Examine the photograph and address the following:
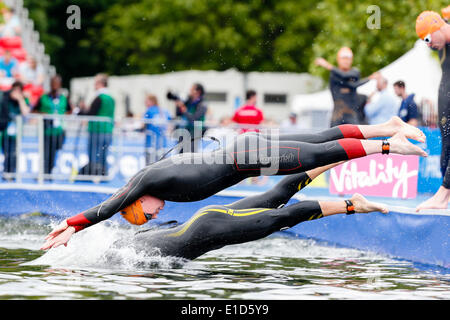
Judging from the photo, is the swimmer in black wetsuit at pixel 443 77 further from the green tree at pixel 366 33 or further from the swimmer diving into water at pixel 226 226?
the green tree at pixel 366 33

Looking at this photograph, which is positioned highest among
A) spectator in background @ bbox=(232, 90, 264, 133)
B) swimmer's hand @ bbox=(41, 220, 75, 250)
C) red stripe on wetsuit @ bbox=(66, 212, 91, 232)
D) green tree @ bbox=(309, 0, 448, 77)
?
green tree @ bbox=(309, 0, 448, 77)

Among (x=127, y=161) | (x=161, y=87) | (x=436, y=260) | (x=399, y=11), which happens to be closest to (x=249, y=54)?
(x=161, y=87)

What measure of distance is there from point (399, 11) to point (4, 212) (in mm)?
18250

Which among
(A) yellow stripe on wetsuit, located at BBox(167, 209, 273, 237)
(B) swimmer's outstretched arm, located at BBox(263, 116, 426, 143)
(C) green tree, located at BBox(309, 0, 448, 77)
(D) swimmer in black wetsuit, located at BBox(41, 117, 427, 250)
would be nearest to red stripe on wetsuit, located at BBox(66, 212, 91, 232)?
(D) swimmer in black wetsuit, located at BBox(41, 117, 427, 250)

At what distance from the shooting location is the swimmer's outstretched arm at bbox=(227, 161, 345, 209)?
9.05m

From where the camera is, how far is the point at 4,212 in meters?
14.4

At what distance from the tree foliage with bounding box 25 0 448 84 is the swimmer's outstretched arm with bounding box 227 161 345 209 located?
3270cm

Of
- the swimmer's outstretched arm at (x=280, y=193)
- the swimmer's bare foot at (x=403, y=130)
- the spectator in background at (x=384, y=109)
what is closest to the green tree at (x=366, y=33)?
the spectator in background at (x=384, y=109)

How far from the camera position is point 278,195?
9180 millimetres

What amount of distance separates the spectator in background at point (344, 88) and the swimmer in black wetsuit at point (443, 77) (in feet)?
11.6

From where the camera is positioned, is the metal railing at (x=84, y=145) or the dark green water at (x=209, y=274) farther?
the metal railing at (x=84, y=145)

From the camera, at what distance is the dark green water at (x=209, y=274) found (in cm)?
738

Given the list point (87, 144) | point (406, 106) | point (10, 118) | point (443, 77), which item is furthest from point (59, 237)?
point (10, 118)

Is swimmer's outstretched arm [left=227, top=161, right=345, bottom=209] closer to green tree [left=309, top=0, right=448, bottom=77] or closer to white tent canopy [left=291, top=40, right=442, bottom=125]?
white tent canopy [left=291, top=40, right=442, bottom=125]
